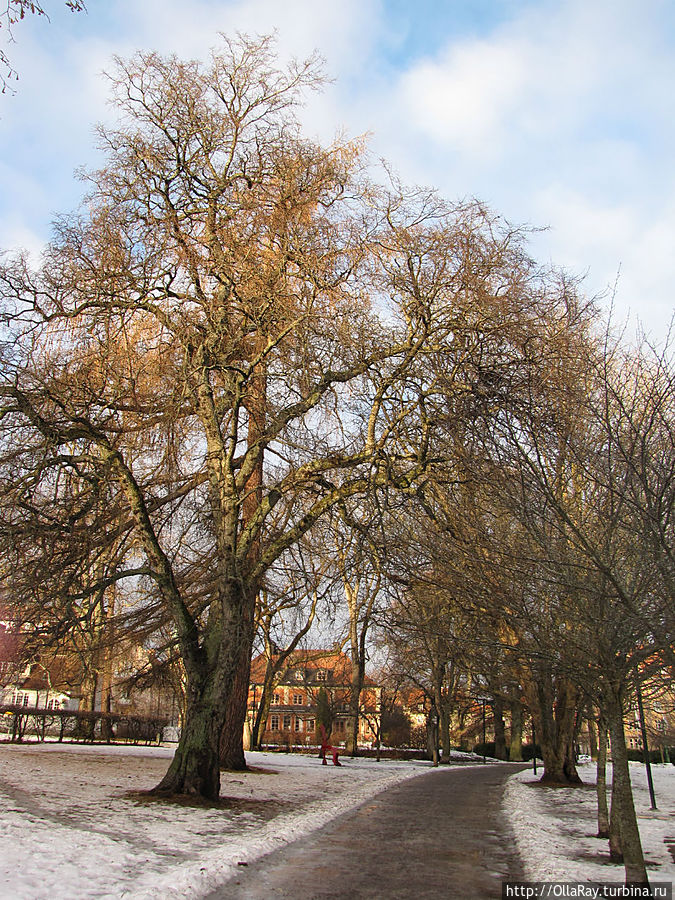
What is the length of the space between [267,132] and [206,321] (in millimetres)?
3420

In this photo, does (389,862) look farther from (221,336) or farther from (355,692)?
(355,692)

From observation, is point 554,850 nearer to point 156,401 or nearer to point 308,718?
point 156,401

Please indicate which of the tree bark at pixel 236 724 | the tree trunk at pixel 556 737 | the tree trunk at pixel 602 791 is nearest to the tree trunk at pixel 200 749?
the tree trunk at pixel 602 791

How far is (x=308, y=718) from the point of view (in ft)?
235

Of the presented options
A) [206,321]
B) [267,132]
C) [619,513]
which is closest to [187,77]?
[267,132]

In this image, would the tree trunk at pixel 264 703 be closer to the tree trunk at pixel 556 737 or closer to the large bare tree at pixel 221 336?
the tree trunk at pixel 556 737

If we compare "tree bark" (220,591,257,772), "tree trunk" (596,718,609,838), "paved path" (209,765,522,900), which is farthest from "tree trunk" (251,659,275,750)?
"tree trunk" (596,718,609,838)

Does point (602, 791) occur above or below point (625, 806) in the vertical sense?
below

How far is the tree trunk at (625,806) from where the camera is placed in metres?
5.60

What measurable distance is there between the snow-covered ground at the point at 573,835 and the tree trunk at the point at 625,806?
0.68 m

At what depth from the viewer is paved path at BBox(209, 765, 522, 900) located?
5.58 metres

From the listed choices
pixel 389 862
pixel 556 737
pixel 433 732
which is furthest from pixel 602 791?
pixel 433 732

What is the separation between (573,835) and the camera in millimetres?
9344

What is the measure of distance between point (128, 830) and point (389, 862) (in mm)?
2757
